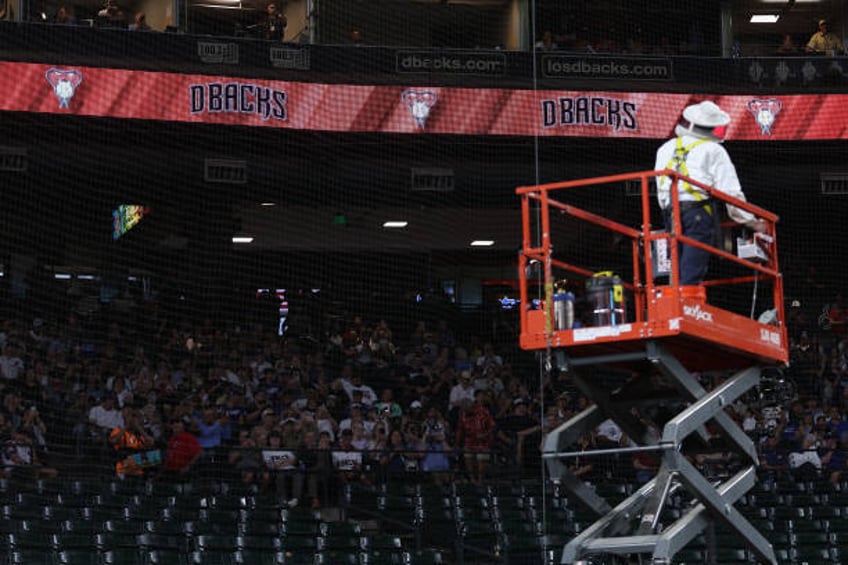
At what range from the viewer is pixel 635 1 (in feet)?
82.9

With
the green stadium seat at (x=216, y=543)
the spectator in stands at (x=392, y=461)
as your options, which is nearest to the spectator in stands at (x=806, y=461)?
the spectator in stands at (x=392, y=461)

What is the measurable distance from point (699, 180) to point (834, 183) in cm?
1590

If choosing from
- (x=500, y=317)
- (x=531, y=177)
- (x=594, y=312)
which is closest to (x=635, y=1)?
(x=531, y=177)

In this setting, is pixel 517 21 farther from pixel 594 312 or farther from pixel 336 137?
pixel 594 312

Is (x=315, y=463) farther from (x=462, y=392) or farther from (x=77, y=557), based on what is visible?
(x=77, y=557)

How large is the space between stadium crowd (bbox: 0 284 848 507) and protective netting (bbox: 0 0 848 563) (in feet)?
0.17

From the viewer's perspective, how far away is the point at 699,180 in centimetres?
930

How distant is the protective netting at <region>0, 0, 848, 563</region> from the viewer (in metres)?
18.2

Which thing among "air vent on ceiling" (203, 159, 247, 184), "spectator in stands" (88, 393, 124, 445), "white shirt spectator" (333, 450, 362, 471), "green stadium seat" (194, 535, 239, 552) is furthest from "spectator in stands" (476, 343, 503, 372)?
"green stadium seat" (194, 535, 239, 552)

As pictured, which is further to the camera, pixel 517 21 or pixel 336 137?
→ pixel 517 21

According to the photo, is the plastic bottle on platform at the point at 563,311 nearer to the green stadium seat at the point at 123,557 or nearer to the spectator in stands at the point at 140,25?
the green stadium seat at the point at 123,557

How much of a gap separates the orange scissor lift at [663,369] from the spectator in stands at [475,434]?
33.4ft

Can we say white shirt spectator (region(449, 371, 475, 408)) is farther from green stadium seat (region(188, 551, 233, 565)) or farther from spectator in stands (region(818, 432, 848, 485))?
green stadium seat (region(188, 551, 233, 565))

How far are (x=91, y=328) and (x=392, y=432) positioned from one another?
18.2 ft
